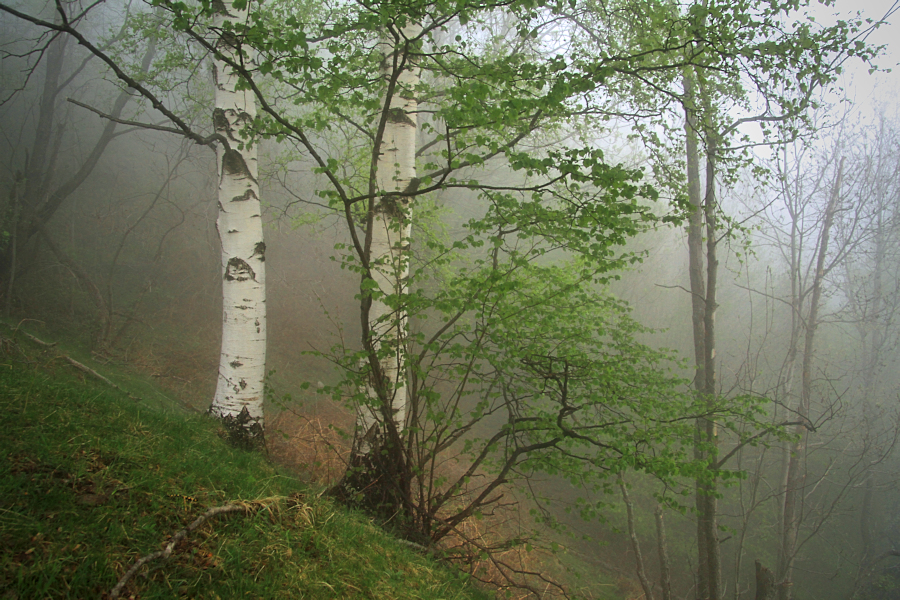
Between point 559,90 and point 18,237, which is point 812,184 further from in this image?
point 18,237

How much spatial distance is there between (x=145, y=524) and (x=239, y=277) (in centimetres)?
299

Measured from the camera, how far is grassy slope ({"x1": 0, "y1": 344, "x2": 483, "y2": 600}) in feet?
5.39

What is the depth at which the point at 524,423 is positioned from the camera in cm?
399

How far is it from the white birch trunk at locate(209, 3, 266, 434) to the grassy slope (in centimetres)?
144

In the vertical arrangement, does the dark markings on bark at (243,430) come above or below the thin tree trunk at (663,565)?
above

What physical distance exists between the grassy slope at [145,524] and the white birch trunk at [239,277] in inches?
56.7

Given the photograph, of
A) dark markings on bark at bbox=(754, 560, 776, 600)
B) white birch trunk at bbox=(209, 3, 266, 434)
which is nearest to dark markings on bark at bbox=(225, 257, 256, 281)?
white birch trunk at bbox=(209, 3, 266, 434)

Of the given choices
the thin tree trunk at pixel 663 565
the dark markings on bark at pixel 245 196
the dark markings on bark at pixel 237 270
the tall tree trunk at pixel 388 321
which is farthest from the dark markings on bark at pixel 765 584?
the dark markings on bark at pixel 245 196

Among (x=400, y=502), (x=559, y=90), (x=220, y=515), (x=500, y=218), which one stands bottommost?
(x=400, y=502)

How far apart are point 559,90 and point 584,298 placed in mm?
2087

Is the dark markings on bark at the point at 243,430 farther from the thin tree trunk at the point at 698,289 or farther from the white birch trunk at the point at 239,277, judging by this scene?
the thin tree trunk at the point at 698,289

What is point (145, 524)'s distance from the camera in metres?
1.86

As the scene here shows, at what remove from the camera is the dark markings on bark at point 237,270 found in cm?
448

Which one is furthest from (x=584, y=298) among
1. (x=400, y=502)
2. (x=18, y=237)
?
(x=18, y=237)
